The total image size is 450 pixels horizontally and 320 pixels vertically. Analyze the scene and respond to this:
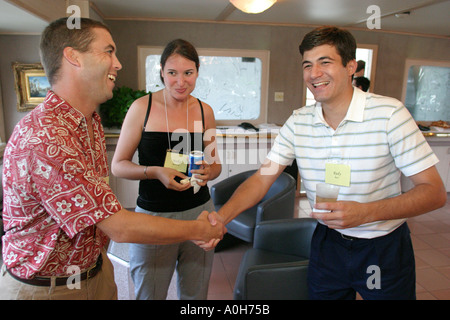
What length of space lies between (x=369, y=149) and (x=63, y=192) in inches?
46.6

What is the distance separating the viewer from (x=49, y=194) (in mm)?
969

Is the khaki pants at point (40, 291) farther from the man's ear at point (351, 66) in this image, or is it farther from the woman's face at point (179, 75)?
the man's ear at point (351, 66)

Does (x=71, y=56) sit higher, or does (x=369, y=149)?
(x=71, y=56)

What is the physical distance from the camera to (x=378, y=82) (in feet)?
17.7

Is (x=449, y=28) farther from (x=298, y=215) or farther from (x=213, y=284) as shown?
(x=213, y=284)

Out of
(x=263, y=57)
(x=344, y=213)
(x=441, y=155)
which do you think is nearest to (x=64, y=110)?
(x=344, y=213)

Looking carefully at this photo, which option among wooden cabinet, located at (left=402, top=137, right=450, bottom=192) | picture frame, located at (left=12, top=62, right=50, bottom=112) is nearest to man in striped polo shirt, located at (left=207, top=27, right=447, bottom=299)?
picture frame, located at (left=12, top=62, right=50, bottom=112)

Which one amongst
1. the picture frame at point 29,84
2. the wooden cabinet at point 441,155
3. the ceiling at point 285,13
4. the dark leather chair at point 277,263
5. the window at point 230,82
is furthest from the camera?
the wooden cabinet at point 441,155

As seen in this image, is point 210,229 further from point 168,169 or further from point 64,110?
point 64,110

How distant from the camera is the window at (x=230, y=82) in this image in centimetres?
468

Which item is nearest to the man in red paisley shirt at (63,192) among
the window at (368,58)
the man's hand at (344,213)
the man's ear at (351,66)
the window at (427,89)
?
the man's hand at (344,213)

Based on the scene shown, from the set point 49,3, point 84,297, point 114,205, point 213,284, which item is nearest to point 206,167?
point 114,205

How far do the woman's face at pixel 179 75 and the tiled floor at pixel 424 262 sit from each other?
65.8 inches

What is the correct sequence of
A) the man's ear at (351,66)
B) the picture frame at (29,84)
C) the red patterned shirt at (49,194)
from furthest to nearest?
1. the picture frame at (29,84)
2. the man's ear at (351,66)
3. the red patterned shirt at (49,194)
